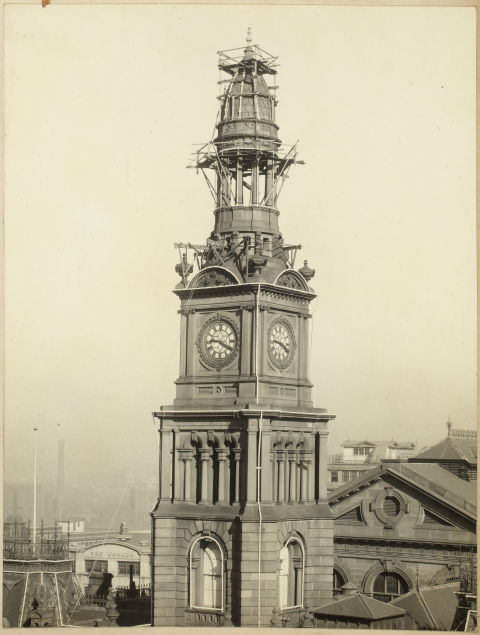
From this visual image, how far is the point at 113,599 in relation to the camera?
67.6m

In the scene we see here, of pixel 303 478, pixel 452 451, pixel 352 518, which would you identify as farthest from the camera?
pixel 452 451

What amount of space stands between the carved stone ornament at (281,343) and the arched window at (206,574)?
756 cm

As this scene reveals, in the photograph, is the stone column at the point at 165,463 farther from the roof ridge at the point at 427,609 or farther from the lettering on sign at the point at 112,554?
the lettering on sign at the point at 112,554

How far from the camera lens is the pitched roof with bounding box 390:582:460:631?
63.7m

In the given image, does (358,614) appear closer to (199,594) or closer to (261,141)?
(199,594)

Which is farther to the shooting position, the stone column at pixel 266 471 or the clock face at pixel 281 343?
the clock face at pixel 281 343

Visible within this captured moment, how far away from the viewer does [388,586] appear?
74188 millimetres

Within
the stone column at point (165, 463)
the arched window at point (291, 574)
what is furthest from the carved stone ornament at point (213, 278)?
the arched window at point (291, 574)

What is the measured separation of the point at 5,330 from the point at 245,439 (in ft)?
35.4

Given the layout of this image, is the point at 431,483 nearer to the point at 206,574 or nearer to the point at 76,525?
the point at 206,574

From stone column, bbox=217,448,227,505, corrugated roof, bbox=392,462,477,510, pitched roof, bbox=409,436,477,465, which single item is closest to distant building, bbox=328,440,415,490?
pitched roof, bbox=409,436,477,465

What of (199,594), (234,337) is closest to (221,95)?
(234,337)

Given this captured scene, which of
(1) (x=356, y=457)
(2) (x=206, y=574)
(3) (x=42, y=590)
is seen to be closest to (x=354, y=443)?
(1) (x=356, y=457)

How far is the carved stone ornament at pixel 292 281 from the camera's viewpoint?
66125 mm
